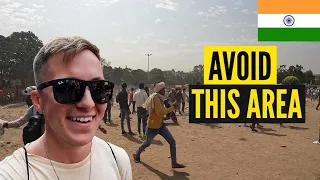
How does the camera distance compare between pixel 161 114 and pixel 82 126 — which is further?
pixel 161 114

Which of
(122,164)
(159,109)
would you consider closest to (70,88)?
(122,164)

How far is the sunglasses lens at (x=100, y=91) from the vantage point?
1086 millimetres

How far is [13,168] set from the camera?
39.1 inches

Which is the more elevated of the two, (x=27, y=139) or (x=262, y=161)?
(x=27, y=139)

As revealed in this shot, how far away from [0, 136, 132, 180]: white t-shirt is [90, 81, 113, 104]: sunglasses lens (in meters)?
0.24

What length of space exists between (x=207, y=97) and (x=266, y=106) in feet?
7.75

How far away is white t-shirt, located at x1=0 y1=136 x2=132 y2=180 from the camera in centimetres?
99

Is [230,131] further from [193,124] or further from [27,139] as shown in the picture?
[27,139]

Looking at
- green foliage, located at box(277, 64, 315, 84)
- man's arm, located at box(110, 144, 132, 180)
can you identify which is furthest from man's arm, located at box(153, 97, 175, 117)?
green foliage, located at box(277, 64, 315, 84)

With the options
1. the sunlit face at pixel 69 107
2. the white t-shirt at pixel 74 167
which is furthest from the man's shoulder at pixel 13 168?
the sunlit face at pixel 69 107

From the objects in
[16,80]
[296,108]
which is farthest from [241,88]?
[16,80]

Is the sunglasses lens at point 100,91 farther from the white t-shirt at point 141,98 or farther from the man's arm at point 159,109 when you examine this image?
the white t-shirt at point 141,98

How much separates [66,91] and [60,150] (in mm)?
235

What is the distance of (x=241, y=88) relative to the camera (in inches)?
479
